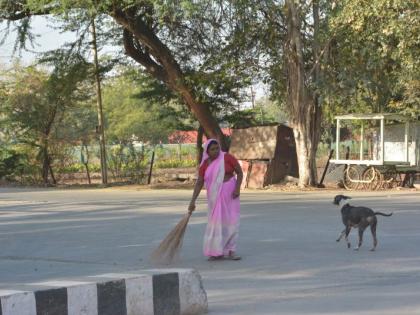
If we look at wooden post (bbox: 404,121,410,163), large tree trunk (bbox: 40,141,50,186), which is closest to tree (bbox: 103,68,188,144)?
large tree trunk (bbox: 40,141,50,186)

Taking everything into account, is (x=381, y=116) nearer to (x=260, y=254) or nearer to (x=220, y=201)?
(x=260, y=254)

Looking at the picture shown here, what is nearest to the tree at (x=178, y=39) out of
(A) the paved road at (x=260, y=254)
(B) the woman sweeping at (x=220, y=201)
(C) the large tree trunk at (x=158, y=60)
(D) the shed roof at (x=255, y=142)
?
(C) the large tree trunk at (x=158, y=60)

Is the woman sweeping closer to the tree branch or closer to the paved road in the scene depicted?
the paved road

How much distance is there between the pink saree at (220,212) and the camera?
9484 mm

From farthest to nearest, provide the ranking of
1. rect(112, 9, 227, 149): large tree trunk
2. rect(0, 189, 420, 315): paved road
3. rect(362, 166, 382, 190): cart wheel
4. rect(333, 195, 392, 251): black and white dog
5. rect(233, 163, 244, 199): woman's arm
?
rect(112, 9, 227, 149): large tree trunk → rect(362, 166, 382, 190): cart wheel → rect(333, 195, 392, 251): black and white dog → rect(233, 163, 244, 199): woman's arm → rect(0, 189, 420, 315): paved road

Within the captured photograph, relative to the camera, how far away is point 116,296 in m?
6.07

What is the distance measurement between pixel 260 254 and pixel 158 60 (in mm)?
18735

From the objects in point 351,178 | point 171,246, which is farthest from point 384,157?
point 171,246

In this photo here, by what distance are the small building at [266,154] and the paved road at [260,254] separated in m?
7.16

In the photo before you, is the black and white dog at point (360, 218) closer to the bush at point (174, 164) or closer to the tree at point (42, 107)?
the tree at point (42, 107)

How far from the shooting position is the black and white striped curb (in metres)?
5.48

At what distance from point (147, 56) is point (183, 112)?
15.4 ft

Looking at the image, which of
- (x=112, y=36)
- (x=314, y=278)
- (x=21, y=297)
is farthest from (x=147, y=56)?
(x=21, y=297)

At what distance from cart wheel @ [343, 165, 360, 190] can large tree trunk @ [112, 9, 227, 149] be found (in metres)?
5.95
